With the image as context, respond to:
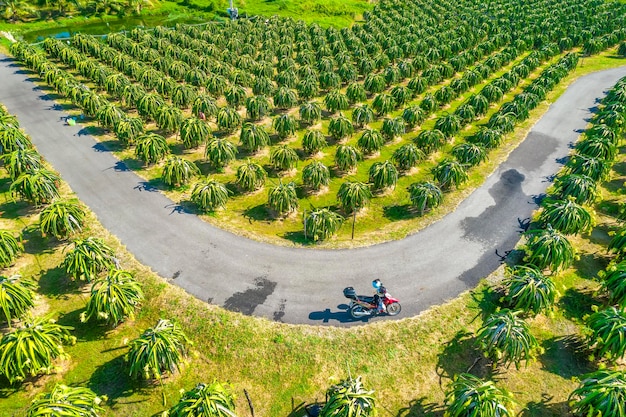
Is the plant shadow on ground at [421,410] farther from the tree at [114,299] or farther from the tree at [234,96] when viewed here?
the tree at [234,96]

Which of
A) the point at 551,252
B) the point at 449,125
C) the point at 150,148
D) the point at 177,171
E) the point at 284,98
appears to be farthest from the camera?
the point at 284,98

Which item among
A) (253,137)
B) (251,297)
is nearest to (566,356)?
(251,297)

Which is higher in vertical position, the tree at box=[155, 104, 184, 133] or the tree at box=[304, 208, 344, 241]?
the tree at box=[155, 104, 184, 133]

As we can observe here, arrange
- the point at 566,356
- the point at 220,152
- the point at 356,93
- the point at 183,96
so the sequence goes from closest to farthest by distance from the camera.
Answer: the point at 566,356 < the point at 220,152 < the point at 183,96 < the point at 356,93

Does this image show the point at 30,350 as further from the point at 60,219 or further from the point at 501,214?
the point at 501,214

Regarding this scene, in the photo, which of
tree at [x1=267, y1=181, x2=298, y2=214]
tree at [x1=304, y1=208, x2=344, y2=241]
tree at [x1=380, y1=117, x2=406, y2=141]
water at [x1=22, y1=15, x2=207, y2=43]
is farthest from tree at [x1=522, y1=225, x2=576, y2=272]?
water at [x1=22, y1=15, x2=207, y2=43]

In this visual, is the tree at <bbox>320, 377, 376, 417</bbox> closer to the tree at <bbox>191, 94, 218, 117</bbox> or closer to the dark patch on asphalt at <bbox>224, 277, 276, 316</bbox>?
the dark patch on asphalt at <bbox>224, 277, 276, 316</bbox>
